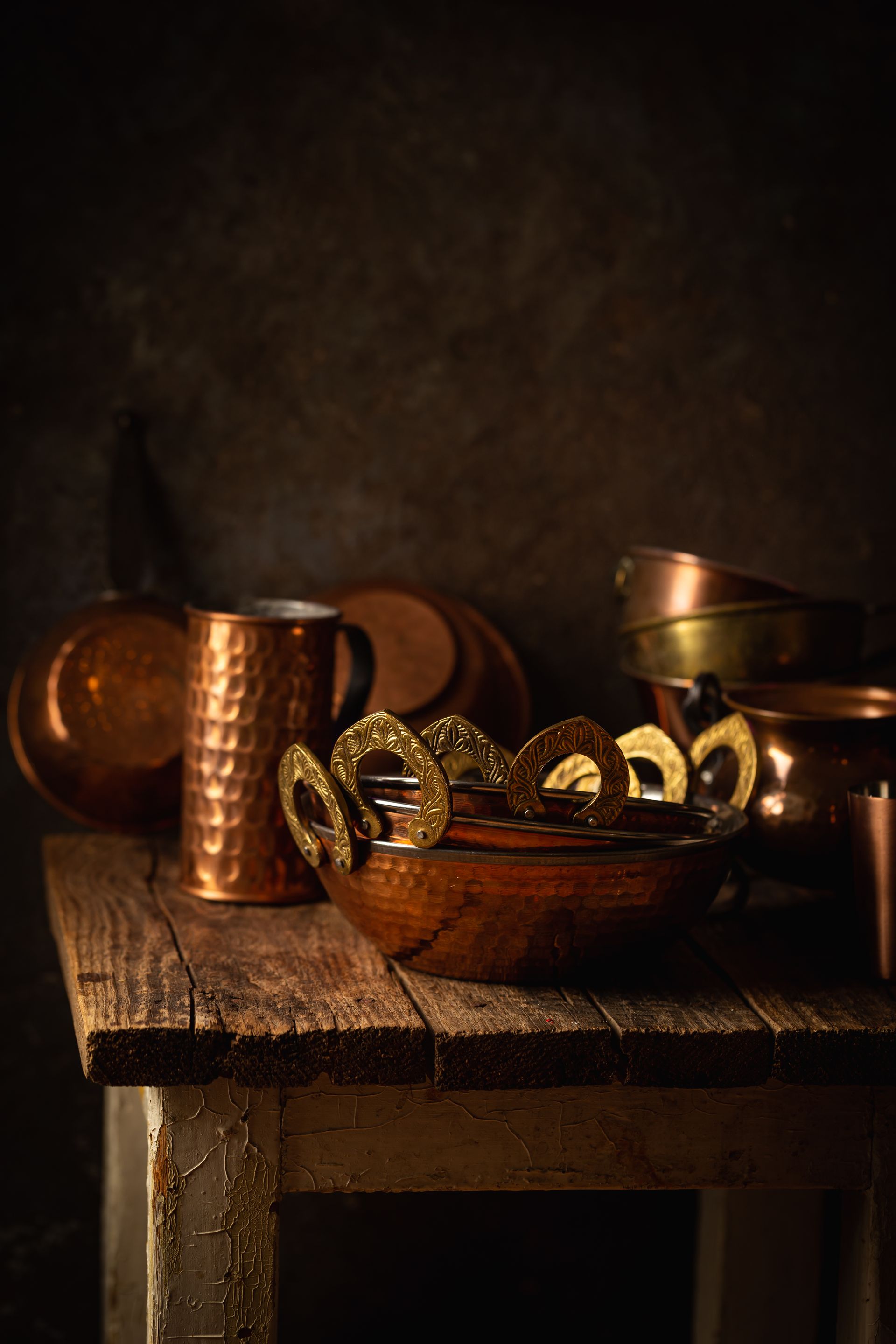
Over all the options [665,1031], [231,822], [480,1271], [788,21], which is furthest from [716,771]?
[788,21]

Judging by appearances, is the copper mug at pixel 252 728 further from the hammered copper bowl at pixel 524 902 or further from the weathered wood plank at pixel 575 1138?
the weathered wood plank at pixel 575 1138

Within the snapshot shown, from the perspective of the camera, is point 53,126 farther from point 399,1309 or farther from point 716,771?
point 399,1309

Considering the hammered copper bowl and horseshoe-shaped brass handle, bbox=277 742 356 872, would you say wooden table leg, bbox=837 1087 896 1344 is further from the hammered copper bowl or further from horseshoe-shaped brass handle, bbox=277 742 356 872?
horseshoe-shaped brass handle, bbox=277 742 356 872

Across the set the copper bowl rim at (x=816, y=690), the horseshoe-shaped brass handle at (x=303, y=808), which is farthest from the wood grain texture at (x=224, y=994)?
the copper bowl rim at (x=816, y=690)

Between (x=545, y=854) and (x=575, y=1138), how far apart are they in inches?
10.3

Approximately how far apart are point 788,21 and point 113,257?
1025 millimetres

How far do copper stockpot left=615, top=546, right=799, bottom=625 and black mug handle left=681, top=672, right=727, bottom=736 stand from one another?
17 cm

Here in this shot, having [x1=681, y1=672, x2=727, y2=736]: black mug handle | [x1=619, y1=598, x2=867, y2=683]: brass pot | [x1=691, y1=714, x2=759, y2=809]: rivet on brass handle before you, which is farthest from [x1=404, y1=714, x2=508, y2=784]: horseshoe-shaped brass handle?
[x1=619, y1=598, x2=867, y2=683]: brass pot

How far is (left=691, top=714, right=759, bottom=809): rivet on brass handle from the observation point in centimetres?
120

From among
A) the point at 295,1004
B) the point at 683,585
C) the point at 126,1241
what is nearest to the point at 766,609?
the point at 683,585

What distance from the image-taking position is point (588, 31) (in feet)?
5.53

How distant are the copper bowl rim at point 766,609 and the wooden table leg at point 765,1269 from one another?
701 mm

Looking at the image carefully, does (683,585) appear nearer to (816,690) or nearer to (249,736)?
(816,690)

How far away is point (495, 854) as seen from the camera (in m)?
1.00
